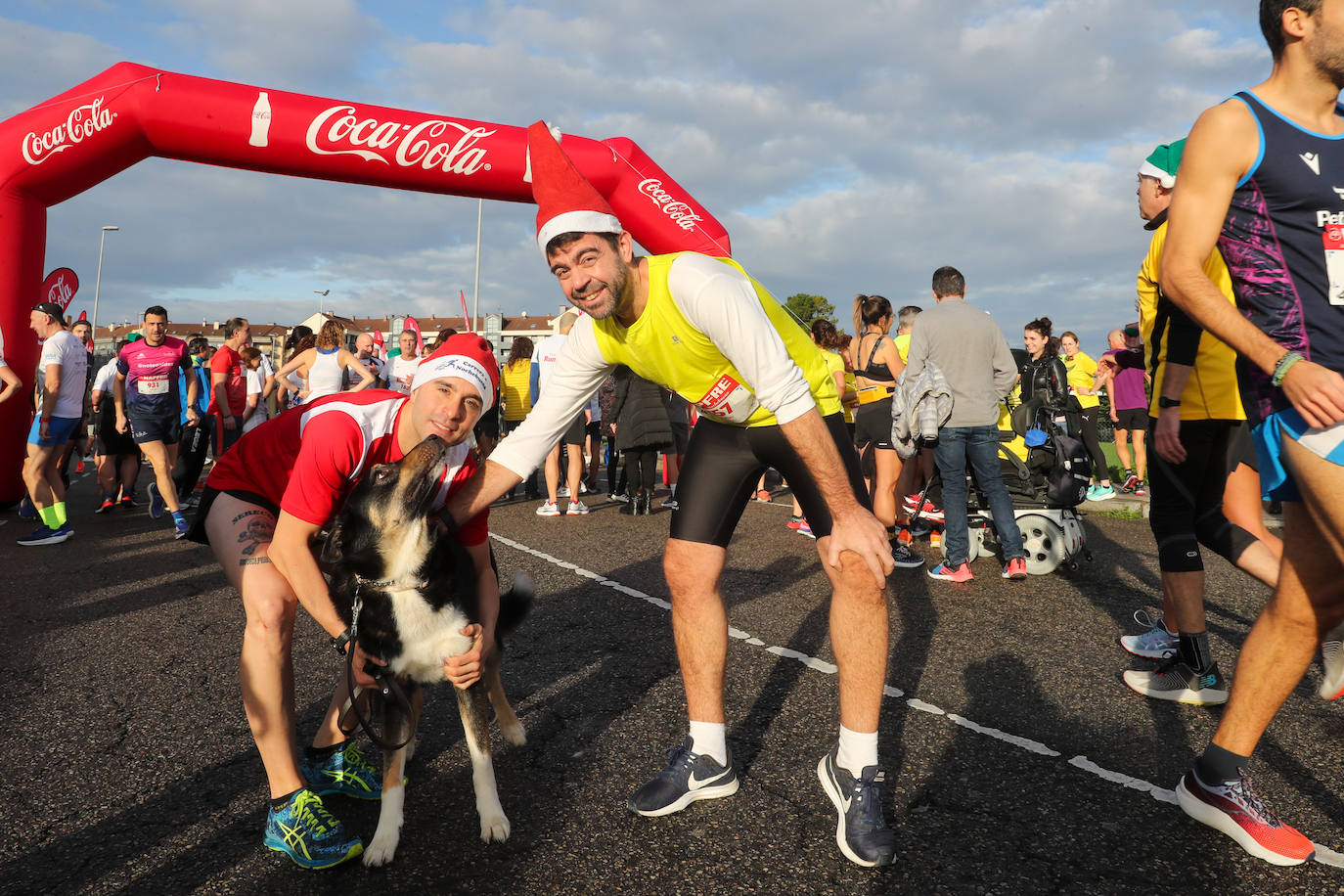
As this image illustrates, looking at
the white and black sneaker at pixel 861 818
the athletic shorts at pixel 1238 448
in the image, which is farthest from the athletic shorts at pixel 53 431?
the athletic shorts at pixel 1238 448

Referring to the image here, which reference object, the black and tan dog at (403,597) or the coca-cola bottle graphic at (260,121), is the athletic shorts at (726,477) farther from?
the coca-cola bottle graphic at (260,121)

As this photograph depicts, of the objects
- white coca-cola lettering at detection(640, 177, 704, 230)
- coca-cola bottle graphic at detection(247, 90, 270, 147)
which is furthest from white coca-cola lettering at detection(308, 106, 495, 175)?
white coca-cola lettering at detection(640, 177, 704, 230)

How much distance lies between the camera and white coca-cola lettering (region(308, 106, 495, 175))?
8.68 meters

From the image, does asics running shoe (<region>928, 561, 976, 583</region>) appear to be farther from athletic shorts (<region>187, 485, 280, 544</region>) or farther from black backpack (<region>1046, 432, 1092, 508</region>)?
athletic shorts (<region>187, 485, 280, 544</region>)

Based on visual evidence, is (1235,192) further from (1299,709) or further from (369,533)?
(369,533)

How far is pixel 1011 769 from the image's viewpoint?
2.84 m

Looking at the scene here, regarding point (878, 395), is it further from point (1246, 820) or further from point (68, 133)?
point (68, 133)

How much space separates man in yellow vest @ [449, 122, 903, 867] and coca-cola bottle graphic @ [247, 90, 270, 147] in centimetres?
700

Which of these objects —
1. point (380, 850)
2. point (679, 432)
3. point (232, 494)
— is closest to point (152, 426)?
point (679, 432)

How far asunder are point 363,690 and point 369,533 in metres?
0.56

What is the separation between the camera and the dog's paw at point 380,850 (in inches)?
93.4

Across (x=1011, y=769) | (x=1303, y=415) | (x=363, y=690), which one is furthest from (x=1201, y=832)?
(x=363, y=690)

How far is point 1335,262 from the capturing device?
2.07m

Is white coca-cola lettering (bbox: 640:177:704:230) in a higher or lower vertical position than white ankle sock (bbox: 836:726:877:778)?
higher
